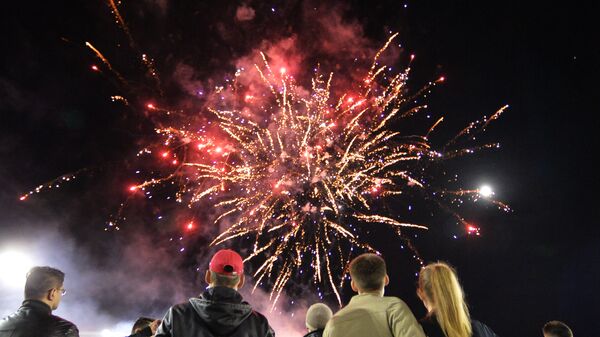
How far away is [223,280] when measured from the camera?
3566 millimetres

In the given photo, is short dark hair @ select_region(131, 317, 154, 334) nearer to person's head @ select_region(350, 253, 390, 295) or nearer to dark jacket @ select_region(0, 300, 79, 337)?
dark jacket @ select_region(0, 300, 79, 337)

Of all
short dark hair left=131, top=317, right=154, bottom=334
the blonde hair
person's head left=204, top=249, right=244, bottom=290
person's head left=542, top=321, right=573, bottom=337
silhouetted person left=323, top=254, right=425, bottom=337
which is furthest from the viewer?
short dark hair left=131, top=317, right=154, bottom=334

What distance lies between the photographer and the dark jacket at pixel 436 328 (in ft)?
11.0

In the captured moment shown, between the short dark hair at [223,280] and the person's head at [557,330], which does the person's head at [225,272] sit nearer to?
the short dark hair at [223,280]

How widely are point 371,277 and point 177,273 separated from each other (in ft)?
74.3

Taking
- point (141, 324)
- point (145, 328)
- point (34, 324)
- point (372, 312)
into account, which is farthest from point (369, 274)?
point (141, 324)

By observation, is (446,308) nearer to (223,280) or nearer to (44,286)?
(223,280)

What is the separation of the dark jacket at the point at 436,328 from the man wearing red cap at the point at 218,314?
4.42ft

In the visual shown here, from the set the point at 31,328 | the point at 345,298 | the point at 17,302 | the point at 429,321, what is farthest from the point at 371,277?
the point at 345,298

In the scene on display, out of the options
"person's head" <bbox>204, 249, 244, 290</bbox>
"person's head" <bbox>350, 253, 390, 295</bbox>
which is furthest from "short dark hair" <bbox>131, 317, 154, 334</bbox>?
"person's head" <bbox>350, 253, 390, 295</bbox>

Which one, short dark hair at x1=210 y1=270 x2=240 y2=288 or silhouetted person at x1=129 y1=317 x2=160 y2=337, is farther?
silhouetted person at x1=129 y1=317 x2=160 y2=337

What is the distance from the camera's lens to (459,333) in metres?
3.29

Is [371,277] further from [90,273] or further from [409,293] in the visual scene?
[409,293]

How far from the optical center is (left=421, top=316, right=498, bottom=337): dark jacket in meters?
3.34
